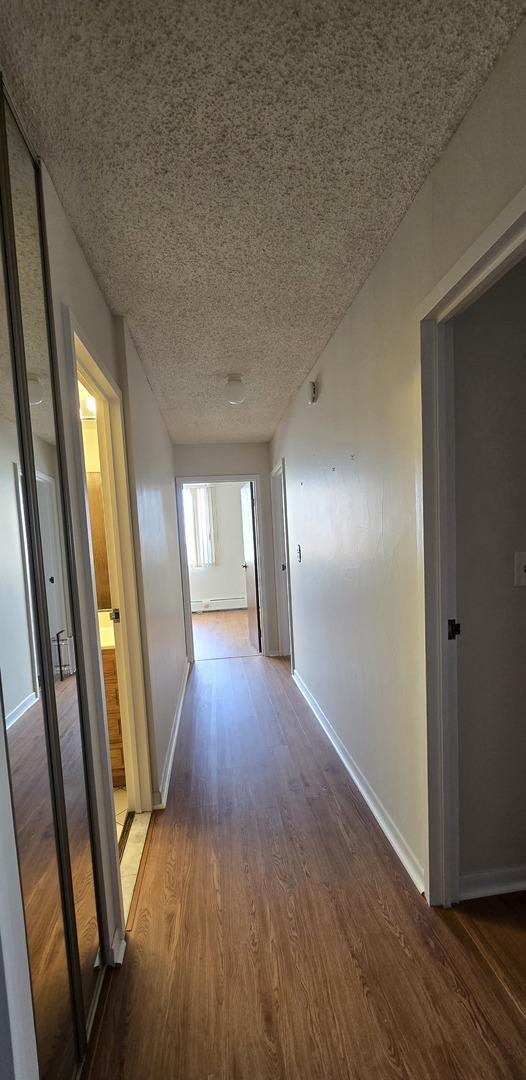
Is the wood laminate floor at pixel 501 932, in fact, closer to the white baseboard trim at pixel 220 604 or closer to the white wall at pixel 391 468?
the white wall at pixel 391 468

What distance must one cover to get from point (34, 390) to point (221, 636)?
17.1ft

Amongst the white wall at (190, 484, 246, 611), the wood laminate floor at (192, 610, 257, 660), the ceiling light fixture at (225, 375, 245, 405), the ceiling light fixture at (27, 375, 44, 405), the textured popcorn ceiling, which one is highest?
the textured popcorn ceiling

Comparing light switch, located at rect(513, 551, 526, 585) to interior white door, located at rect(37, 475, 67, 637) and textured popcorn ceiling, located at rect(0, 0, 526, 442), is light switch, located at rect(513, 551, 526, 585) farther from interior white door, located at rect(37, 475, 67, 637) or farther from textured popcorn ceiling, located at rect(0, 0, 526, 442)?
interior white door, located at rect(37, 475, 67, 637)

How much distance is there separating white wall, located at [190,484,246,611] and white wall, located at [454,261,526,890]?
6393mm

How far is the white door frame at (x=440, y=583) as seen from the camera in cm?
146

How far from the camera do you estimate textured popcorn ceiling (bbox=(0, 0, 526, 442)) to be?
0.89 m

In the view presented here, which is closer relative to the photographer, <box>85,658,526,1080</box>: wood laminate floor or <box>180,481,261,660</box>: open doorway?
<box>85,658,526,1080</box>: wood laminate floor

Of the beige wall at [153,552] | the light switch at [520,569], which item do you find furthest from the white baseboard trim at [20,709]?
the light switch at [520,569]

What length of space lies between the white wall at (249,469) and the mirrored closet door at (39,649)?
3.58m

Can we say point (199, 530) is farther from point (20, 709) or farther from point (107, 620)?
point (20, 709)

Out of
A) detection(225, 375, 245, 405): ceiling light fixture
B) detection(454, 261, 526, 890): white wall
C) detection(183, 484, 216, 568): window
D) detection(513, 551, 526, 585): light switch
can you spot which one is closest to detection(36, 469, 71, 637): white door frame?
detection(454, 261, 526, 890): white wall

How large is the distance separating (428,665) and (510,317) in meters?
1.21

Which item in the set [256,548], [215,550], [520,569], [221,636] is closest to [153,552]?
[520,569]

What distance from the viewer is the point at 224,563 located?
7906 millimetres
